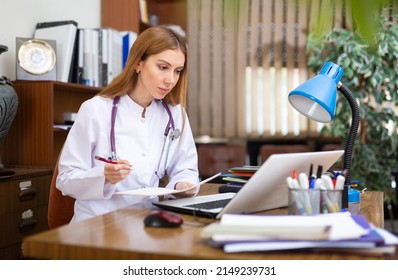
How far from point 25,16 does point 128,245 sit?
244cm

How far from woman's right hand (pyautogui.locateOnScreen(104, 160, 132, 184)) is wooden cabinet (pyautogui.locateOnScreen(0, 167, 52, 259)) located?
1.04 meters

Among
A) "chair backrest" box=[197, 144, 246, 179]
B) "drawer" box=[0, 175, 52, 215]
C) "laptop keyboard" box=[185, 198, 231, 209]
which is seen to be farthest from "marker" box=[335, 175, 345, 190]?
"chair backrest" box=[197, 144, 246, 179]

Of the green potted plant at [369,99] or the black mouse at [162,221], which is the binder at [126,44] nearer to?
the green potted plant at [369,99]

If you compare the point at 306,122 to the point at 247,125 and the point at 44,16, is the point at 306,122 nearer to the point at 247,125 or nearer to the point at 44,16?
the point at 247,125

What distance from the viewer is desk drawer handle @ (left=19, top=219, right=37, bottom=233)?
7.95ft

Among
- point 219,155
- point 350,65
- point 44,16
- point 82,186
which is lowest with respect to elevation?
point 219,155

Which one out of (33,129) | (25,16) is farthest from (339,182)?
(25,16)

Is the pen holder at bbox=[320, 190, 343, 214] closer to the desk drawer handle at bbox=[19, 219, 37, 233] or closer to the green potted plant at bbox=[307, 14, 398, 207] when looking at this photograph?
the desk drawer handle at bbox=[19, 219, 37, 233]

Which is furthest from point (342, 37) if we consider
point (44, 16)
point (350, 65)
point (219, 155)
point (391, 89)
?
point (44, 16)

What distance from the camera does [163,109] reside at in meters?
1.97

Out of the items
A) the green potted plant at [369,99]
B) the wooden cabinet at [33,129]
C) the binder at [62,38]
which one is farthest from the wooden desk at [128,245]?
the green potted plant at [369,99]

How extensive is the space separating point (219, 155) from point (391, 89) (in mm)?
1954

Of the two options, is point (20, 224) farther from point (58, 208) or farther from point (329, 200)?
point (329, 200)

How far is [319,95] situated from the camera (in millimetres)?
1350
